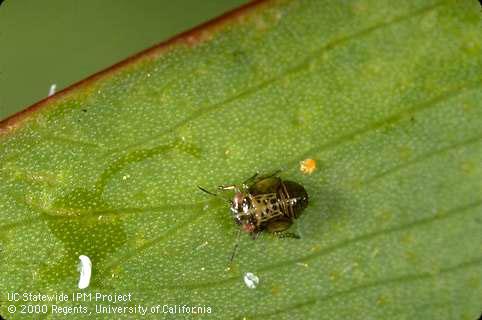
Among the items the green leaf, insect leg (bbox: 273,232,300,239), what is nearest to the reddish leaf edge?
the green leaf

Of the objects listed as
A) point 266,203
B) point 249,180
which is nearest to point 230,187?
point 249,180

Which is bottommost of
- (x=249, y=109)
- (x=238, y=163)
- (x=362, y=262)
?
(x=362, y=262)

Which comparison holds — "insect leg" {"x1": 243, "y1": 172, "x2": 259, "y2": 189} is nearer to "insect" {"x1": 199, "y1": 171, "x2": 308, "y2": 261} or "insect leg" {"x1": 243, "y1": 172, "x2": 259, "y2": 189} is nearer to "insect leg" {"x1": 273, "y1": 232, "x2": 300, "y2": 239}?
"insect" {"x1": 199, "y1": 171, "x2": 308, "y2": 261}

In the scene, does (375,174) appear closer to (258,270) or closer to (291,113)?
(291,113)

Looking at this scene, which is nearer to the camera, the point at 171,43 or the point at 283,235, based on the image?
the point at 171,43

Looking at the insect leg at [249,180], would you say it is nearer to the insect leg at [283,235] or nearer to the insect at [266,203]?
the insect at [266,203]

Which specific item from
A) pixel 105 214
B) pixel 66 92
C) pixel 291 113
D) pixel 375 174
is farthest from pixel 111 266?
pixel 375 174

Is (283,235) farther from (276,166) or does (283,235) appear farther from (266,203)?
(276,166)
